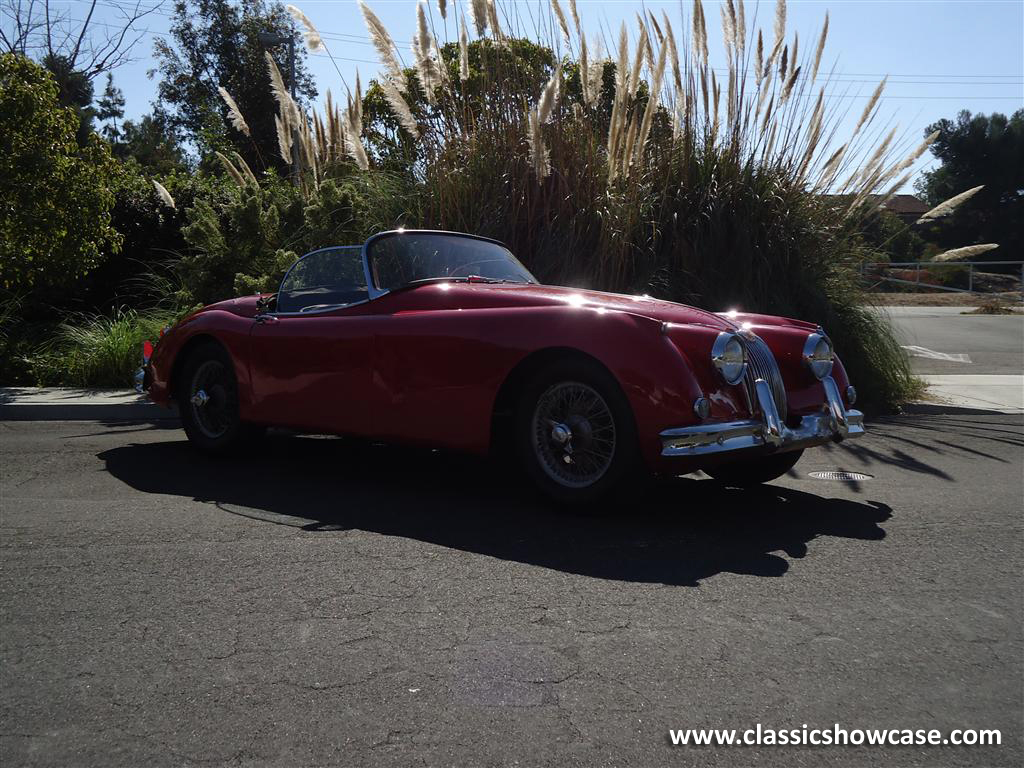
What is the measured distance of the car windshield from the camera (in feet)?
19.4

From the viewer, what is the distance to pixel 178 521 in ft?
16.0

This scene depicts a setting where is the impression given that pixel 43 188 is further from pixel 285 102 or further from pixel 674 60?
pixel 674 60

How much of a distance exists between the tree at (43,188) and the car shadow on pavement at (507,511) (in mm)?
5042

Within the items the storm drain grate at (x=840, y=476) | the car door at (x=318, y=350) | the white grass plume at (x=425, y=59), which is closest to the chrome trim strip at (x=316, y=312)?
the car door at (x=318, y=350)

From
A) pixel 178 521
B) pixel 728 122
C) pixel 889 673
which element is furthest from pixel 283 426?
pixel 728 122

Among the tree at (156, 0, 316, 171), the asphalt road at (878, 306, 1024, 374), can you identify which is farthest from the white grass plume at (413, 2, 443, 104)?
the tree at (156, 0, 316, 171)

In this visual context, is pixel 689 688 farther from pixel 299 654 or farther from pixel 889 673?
pixel 299 654

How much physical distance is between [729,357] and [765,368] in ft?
1.34

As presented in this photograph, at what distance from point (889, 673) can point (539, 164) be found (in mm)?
6559

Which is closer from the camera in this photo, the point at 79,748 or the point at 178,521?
the point at 79,748

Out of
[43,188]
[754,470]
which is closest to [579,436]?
[754,470]

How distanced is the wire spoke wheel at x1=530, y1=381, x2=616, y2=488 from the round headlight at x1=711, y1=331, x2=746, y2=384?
569 millimetres

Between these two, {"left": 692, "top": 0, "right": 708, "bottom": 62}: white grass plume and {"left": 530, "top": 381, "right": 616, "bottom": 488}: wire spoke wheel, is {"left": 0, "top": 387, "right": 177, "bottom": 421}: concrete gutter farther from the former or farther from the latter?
{"left": 692, "top": 0, "right": 708, "bottom": 62}: white grass plume

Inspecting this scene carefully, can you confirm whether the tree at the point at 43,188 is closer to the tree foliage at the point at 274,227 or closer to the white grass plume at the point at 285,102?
the tree foliage at the point at 274,227
